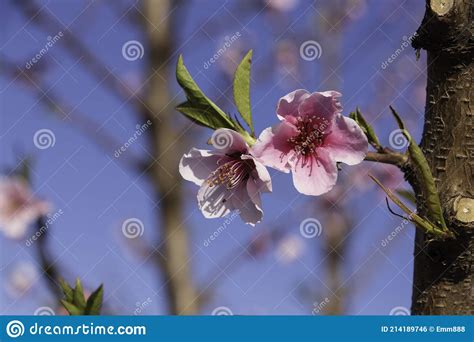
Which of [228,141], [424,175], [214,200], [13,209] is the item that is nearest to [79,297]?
[214,200]

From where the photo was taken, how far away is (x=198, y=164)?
97 centimetres

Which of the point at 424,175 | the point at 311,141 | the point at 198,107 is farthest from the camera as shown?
the point at 311,141

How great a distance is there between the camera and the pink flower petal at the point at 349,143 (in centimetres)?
86

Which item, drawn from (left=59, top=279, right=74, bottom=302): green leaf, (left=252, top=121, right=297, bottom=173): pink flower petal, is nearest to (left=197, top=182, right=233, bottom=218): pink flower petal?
(left=252, top=121, right=297, bottom=173): pink flower petal

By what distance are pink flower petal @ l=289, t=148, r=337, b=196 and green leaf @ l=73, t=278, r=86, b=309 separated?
496 millimetres

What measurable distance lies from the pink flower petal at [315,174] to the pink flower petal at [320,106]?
0.06 meters

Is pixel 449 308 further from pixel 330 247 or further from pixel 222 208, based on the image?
pixel 330 247

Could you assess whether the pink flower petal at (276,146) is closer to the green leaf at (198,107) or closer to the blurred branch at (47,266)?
the green leaf at (198,107)

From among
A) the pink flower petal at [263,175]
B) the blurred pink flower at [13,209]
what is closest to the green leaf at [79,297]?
the pink flower petal at [263,175]

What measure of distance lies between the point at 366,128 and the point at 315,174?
0.11m

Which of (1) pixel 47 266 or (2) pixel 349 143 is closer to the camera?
(2) pixel 349 143

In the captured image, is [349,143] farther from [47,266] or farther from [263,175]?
[47,266]

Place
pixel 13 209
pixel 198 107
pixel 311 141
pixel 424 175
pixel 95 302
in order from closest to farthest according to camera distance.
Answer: pixel 424 175 → pixel 198 107 → pixel 311 141 → pixel 95 302 → pixel 13 209

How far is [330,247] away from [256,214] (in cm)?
324
